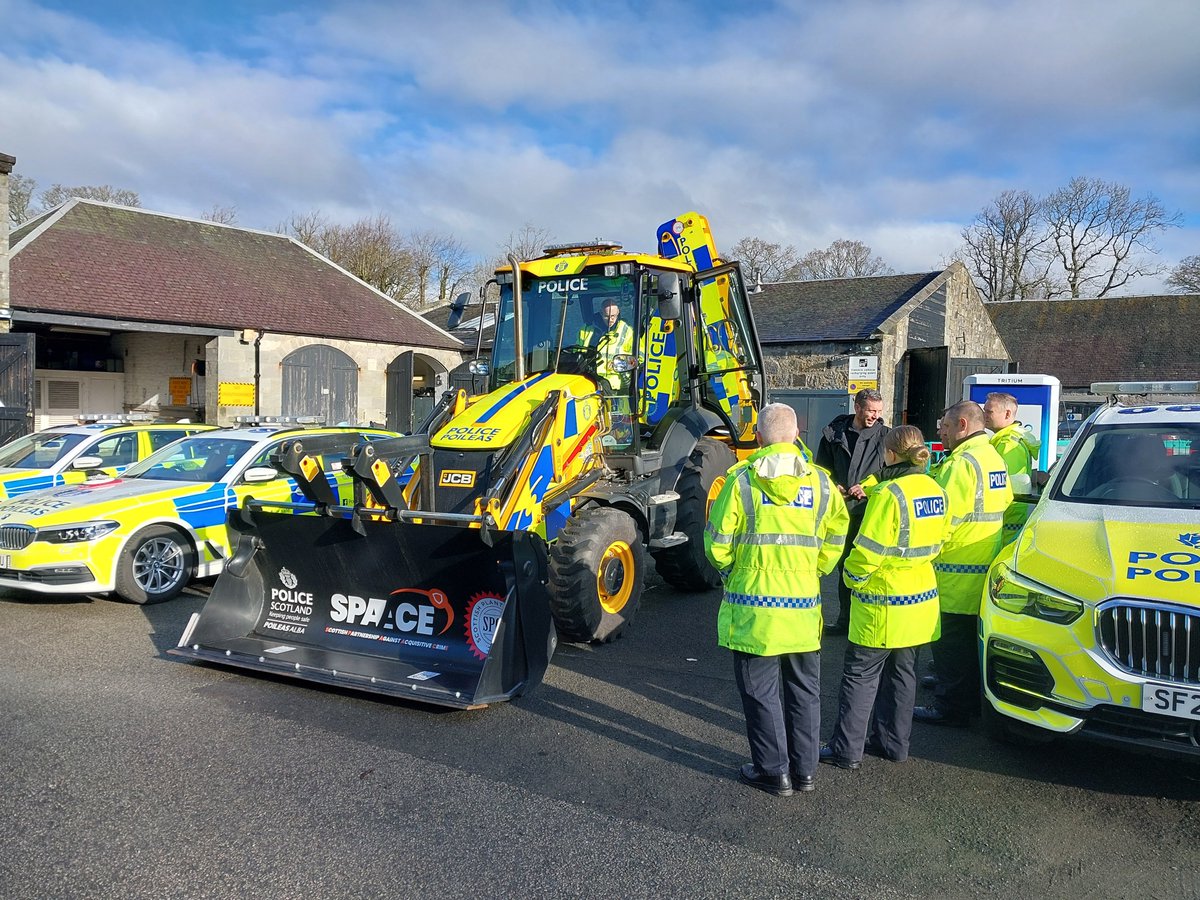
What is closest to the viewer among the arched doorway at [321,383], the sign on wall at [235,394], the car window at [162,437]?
the car window at [162,437]

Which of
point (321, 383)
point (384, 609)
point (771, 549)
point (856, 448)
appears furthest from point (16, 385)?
point (771, 549)

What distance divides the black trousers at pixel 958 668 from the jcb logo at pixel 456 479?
3.23 m

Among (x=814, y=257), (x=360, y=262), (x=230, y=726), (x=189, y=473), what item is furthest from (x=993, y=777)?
(x=814, y=257)

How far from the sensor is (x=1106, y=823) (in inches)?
155

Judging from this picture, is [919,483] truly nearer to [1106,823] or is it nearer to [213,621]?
[1106,823]

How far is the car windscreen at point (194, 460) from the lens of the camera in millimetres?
8773

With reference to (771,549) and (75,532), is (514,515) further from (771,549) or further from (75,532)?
(75,532)

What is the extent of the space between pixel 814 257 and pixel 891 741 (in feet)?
194

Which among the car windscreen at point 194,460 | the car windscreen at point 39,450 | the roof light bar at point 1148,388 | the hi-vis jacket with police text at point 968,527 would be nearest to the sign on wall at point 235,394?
the car windscreen at point 39,450

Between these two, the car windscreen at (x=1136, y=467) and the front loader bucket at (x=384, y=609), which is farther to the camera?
the front loader bucket at (x=384, y=609)

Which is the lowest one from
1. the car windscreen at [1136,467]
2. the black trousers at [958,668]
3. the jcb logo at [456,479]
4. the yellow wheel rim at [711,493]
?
the black trousers at [958,668]

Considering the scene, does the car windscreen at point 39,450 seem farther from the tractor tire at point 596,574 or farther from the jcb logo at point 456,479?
the tractor tire at point 596,574

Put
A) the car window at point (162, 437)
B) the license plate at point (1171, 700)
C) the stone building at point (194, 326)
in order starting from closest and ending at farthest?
the license plate at point (1171, 700) → the car window at point (162, 437) → the stone building at point (194, 326)

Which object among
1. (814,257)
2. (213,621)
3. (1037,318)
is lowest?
(213,621)
